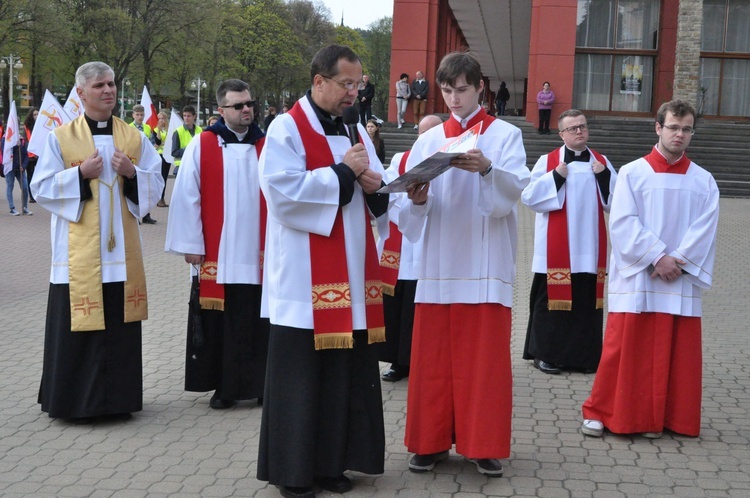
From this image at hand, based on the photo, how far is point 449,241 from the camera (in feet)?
16.9

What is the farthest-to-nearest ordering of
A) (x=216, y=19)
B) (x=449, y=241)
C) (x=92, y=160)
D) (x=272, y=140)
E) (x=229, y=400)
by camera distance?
(x=216, y=19)
(x=229, y=400)
(x=92, y=160)
(x=449, y=241)
(x=272, y=140)

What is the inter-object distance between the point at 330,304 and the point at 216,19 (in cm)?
5201

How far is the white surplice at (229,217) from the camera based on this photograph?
6.42 meters

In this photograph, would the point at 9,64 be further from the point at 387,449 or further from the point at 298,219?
the point at 298,219

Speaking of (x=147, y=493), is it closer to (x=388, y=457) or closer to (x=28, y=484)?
(x=28, y=484)

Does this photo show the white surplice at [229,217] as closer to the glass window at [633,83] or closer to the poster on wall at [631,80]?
the glass window at [633,83]

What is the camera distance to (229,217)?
21.1ft

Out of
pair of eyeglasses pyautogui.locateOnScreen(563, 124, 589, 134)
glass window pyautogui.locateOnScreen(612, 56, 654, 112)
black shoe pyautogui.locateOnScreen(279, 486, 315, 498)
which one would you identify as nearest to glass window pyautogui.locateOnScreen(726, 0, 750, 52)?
glass window pyautogui.locateOnScreen(612, 56, 654, 112)

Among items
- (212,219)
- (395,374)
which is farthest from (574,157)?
(212,219)

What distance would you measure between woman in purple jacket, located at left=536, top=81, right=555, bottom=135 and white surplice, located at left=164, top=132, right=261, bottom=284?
2314 centimetres

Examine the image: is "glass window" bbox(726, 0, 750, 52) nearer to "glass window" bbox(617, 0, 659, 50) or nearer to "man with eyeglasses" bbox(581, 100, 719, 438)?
"glass window" bbox(617, 0, 659, 50)

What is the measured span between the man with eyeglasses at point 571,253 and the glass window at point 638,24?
2594 centimetres

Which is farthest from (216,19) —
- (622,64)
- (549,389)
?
(549,389)

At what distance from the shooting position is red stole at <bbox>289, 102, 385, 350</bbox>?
469cm
